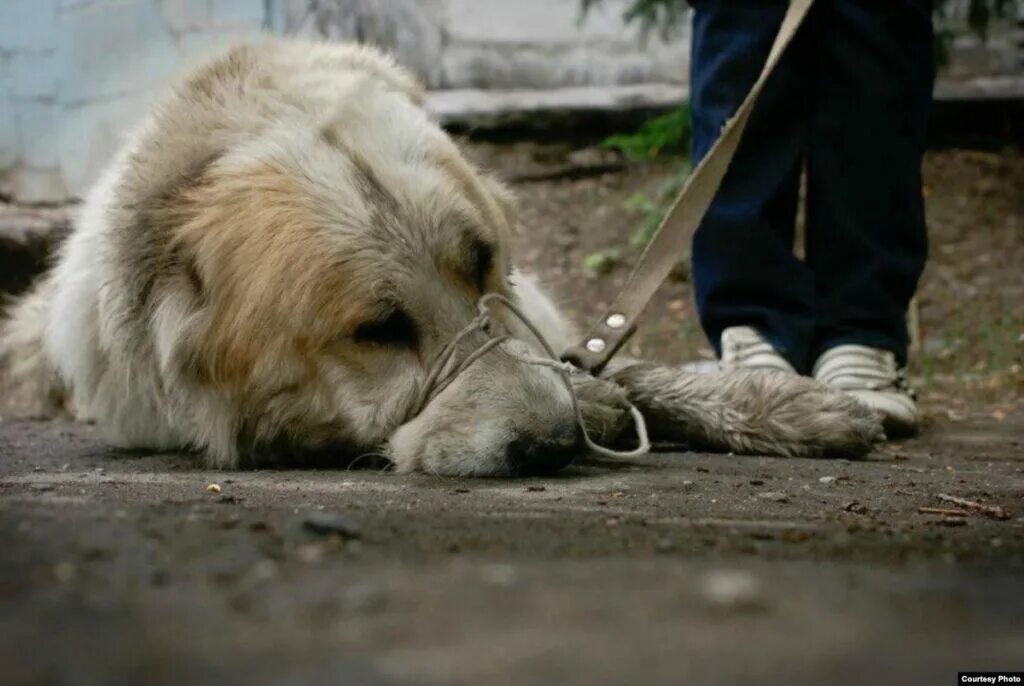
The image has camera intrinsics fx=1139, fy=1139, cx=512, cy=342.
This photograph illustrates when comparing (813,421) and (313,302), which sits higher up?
(313,302)

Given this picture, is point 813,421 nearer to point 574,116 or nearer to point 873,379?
point 873,379

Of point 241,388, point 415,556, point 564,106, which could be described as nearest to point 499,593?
point 415,556

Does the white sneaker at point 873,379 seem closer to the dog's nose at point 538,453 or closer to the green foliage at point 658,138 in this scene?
the dog's nose at point 538,453

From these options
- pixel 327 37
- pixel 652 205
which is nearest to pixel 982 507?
pixel 652 205

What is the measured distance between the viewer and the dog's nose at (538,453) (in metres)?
1.96

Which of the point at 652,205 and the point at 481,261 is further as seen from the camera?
the point at 652,205

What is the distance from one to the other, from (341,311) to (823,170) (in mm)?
1587

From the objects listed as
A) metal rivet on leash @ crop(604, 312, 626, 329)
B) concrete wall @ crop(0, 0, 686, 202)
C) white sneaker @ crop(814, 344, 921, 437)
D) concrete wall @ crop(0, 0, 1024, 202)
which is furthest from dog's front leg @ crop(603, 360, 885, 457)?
concrete wall @ crop(0, 0, 1024, 202)

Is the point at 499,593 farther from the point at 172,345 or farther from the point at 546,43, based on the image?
the point at 546,43

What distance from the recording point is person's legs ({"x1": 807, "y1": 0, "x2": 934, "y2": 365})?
2969 millimetres

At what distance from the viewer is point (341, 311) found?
2.08m

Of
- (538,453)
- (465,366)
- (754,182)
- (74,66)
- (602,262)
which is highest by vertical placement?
(74,66)

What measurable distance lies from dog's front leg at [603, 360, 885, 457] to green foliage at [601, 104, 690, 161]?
10.6 feet

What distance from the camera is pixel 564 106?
618 cm
